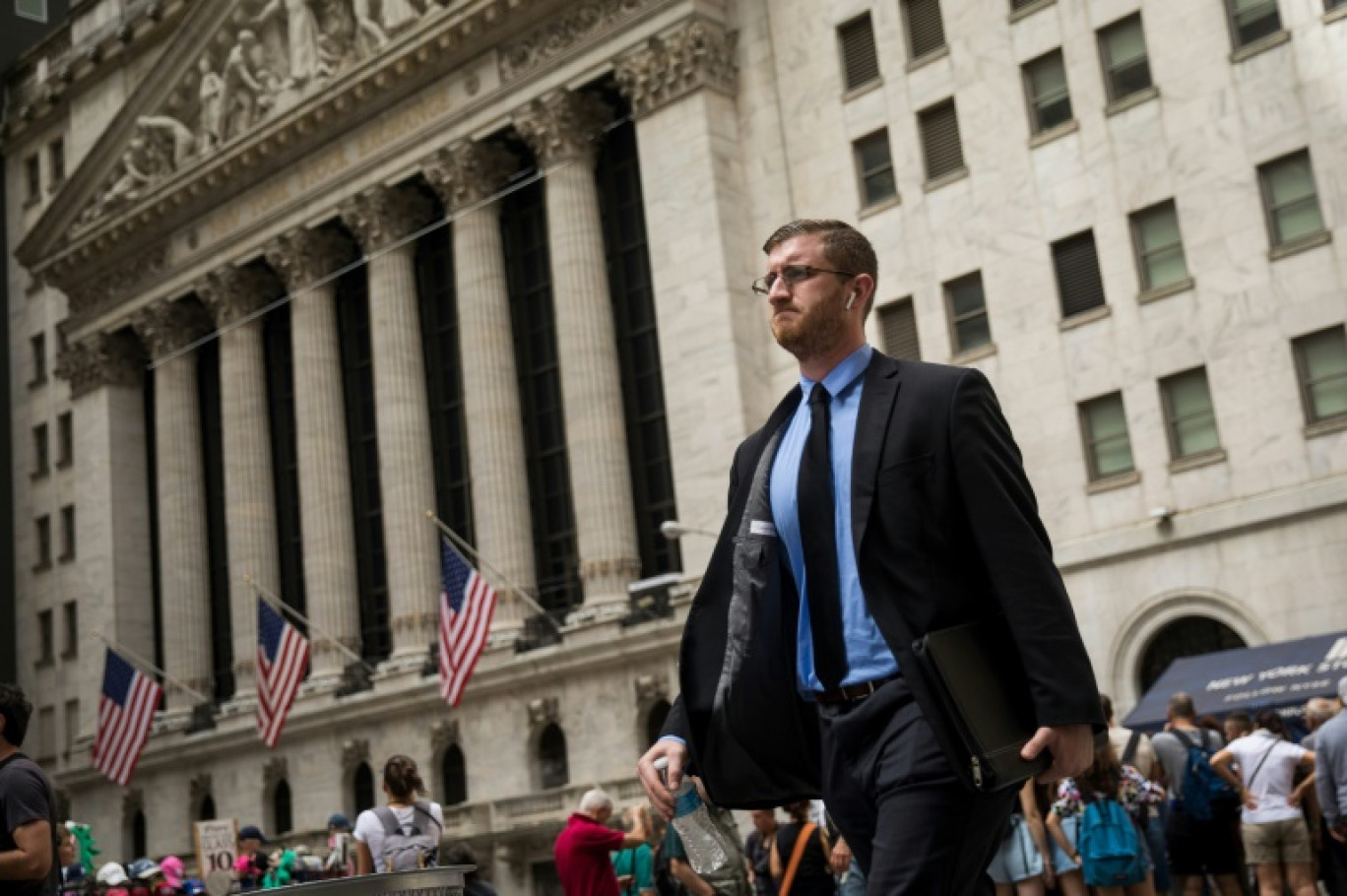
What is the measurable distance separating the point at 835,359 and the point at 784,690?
0.99 m

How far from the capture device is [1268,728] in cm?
1609

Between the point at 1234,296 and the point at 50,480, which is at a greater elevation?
the point at 50,480

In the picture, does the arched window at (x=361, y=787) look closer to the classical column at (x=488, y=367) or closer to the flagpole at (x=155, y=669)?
the flagpole at (x=155, y=669)

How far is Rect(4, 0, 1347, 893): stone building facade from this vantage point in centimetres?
3028

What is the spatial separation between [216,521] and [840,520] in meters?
49.5

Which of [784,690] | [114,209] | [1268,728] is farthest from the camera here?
[114,209]

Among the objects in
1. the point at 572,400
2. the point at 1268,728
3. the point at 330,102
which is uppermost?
the point at 330,102

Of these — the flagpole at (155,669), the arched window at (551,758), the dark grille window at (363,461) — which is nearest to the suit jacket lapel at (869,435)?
the arched window at (551,758)

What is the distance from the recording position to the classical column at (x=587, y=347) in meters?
38.4

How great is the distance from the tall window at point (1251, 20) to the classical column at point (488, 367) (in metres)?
18.7

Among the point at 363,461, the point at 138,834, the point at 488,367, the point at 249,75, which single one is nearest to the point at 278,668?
the point at 488,367

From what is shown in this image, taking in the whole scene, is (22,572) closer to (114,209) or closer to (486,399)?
(114,209)

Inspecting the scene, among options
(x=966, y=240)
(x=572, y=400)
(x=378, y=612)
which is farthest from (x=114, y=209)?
(x=966, y=240)

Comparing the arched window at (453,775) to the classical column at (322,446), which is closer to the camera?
the arched window at (453,775)
